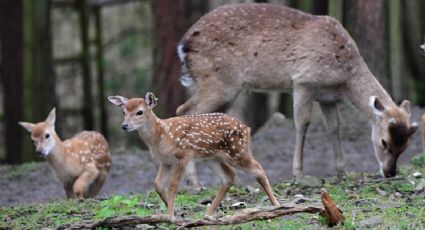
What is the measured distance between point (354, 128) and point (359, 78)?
2753 millimetres

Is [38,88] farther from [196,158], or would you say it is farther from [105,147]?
[196,158]

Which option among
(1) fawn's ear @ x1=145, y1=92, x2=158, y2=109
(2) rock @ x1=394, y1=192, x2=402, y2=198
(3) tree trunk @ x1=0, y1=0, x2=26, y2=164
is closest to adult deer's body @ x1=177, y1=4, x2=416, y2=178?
(2) rock @ x1=394, y1=192, x2=402, y2=198

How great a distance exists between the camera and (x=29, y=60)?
15.4 m

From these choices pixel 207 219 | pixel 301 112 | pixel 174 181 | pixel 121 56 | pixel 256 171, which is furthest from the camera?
pixel 121 56

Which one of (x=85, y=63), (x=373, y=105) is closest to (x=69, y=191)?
(x=373, y=105)

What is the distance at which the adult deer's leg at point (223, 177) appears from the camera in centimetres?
824

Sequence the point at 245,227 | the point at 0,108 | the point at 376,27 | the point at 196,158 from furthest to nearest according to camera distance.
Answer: the point at 0,108 → the point at 376,27 → the point at 196,158 → the point at 245,227

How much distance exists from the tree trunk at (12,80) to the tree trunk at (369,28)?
5138mm

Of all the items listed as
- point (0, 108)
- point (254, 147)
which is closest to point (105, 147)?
point (254, 147)

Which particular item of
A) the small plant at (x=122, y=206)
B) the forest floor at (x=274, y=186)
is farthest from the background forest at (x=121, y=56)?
the small plant at (x=122, y=206)

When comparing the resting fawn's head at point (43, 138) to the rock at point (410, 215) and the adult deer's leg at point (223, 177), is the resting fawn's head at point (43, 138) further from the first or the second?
the rock at point (410, 215)

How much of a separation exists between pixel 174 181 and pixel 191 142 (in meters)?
0.39

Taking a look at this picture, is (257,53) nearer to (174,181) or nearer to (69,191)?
(69,191)

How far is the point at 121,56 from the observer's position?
74.2 feet
